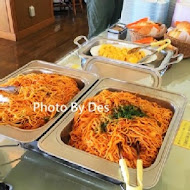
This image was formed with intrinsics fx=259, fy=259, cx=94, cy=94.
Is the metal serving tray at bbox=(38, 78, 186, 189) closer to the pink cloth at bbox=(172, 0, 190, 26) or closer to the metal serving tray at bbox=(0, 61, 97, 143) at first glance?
the metal serving tray at bbox=(0, 61, 97, 143)

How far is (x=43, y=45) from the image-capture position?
10.4 ft

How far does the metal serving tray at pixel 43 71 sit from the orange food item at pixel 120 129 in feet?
0.24

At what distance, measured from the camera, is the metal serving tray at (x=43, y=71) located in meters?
0.63

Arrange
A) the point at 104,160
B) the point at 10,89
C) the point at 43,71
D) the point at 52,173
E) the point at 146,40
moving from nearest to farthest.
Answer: the point at 104,160, the point at 52,173, the point at 10,89, the point at 43,71, the point at 146,40

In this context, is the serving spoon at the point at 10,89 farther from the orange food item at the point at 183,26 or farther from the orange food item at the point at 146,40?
the orange food item at the point at 183,26

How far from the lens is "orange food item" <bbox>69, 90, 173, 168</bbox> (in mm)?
612

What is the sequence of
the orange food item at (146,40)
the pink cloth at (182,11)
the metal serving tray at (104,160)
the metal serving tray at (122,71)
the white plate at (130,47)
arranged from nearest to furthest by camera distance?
the metal serving tray at (104,160)
the metal serving tray at (122,71)
the white plate at (130,47)
the orange food item at (146,40)
the pink cloth at (182,11)

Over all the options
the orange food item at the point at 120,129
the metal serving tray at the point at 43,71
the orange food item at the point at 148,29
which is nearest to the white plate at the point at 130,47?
the orange food item at the point at 148,29

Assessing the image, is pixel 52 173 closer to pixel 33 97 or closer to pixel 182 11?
pixel 33 97

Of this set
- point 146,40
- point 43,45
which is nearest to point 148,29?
point 146,40

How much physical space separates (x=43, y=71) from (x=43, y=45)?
2.32 m

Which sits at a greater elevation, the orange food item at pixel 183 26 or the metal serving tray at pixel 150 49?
the orange food item at pixel 183 26

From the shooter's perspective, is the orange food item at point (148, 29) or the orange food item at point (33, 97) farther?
the orange food item at point (148, 29)

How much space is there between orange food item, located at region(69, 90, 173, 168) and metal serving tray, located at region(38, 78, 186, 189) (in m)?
0.02
